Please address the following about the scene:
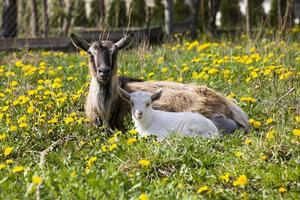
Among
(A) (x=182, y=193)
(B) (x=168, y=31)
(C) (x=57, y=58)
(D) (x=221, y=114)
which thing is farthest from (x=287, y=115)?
(B) (x=168, y=31)

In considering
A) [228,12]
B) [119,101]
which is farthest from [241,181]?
[228,12]

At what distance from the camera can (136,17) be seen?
22.4m

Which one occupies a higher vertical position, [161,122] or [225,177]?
[161,122]

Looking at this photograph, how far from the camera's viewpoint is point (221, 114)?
7.96 m

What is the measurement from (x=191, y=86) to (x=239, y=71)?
1.79 meters

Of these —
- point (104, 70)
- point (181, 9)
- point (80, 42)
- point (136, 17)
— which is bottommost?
point (104, 70)

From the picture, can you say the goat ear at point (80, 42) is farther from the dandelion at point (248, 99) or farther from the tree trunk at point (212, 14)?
the tree trunk at point (212, 14)

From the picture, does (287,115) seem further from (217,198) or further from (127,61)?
(127,61)

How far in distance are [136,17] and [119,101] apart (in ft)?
47.8

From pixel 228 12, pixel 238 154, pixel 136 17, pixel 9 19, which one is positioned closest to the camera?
pixel 238 154

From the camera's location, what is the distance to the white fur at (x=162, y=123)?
273 inches

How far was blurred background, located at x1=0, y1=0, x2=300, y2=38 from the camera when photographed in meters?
15.1

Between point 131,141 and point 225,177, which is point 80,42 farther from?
point 225,177

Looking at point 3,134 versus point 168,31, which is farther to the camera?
point 168,31
